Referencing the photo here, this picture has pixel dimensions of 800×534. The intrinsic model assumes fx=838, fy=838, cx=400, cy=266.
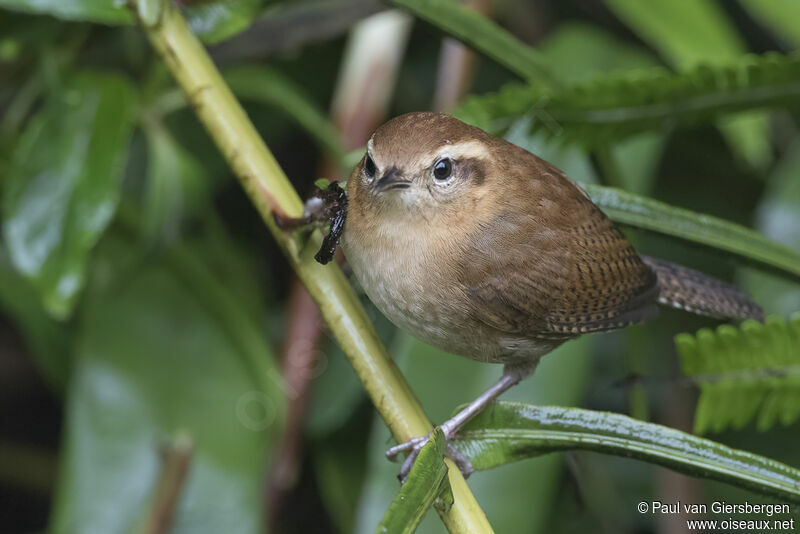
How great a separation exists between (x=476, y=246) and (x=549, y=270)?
0.50 feet

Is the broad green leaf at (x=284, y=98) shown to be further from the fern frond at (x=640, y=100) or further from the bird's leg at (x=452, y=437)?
the bird's leg at (x=452, y=437)

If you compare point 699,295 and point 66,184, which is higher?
point 66,184

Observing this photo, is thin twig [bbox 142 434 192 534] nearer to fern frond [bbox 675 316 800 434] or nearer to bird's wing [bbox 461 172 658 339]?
bird's wing [bbox 461 172 658 339]

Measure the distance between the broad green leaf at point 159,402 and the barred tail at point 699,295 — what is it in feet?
3.14

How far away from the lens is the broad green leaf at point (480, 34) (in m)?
1.53

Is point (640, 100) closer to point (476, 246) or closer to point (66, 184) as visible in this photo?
point (476, 246)

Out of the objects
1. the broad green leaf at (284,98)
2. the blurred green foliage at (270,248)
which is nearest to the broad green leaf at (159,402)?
the blurred green foliage at (270,248)

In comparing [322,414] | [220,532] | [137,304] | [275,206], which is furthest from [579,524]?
[275,206]

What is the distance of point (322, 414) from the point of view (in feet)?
7.07

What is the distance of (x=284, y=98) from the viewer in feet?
7.25

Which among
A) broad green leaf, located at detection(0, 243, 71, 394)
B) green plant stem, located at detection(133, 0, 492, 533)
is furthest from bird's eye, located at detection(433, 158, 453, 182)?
broad green leaf, located at detection(0, 243, 71, 394)

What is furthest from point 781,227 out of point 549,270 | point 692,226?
point 549,270

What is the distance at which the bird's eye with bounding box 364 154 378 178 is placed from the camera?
1.37m

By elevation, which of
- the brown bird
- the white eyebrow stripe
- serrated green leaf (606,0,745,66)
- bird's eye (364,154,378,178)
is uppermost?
serrated green leaf (606,0,745,66)
